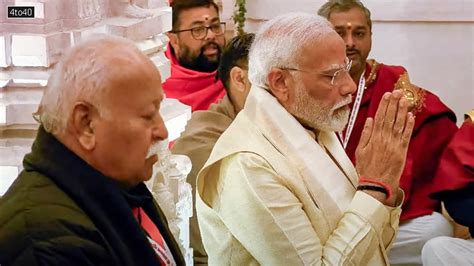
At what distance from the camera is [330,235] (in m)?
2.36

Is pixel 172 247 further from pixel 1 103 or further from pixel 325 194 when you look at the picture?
pixel 1 103

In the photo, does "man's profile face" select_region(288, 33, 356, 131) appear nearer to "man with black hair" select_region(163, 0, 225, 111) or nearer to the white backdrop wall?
"man with black hair" select_region(163, 0, 225, 111)

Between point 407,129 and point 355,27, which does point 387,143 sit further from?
point 355,27

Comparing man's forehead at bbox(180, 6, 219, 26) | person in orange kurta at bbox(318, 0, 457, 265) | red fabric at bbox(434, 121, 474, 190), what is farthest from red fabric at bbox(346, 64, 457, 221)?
man's forehead at bbox(180, 6, 219, 26)

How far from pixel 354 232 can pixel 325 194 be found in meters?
0.14

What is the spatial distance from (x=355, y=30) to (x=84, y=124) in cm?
246

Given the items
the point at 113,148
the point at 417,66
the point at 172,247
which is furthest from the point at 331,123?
the point at 417,66

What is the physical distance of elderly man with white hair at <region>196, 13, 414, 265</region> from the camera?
2.31 m

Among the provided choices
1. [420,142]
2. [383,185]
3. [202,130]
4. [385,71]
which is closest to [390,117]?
[383,185]

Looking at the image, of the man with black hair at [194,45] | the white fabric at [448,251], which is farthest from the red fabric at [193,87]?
the white fabric at [448,251]

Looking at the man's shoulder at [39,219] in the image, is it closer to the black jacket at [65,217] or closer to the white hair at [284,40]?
the black jacket at [65,217]

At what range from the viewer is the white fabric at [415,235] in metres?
3.66

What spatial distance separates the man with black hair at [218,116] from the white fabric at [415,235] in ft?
2.70

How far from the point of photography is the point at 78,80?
69.3 inches
